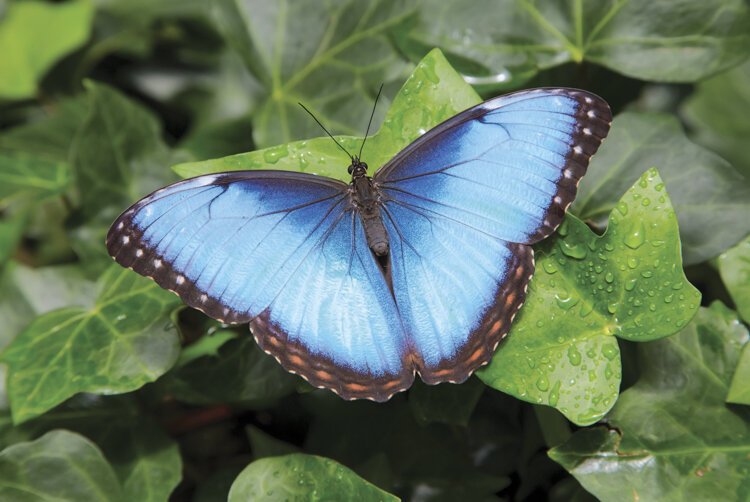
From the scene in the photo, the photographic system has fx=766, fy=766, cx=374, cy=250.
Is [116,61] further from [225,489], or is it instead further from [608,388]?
[608,388]

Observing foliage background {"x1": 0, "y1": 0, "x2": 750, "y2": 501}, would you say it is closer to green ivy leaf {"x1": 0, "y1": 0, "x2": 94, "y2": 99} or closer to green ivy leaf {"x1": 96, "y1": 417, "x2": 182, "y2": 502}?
green ivy leaf {"x1": 96, "y1": 417, "x2": 182, "y2": 502}

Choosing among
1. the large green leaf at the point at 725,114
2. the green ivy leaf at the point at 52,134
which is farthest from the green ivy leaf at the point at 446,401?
the green ivy leaf at the point at 52,134

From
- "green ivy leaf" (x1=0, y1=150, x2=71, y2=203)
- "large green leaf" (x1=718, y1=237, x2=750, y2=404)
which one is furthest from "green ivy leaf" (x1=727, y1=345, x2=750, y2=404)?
"green ivy leaf" (x1=0, y1=150, x2=71, y2=203)

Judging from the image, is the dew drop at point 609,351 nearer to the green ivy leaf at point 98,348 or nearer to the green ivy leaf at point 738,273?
the green ivy leaf at point 738,273

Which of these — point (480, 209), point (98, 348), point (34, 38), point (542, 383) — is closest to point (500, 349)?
point (542, 383)

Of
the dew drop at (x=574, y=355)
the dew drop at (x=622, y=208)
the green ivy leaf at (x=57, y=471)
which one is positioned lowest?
the green ivy leaf at (x=57, y=471)

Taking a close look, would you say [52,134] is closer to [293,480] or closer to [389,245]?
[389,245]

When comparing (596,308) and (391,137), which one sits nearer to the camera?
(596,308)

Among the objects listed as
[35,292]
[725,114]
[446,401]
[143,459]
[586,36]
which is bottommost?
[143,459]
